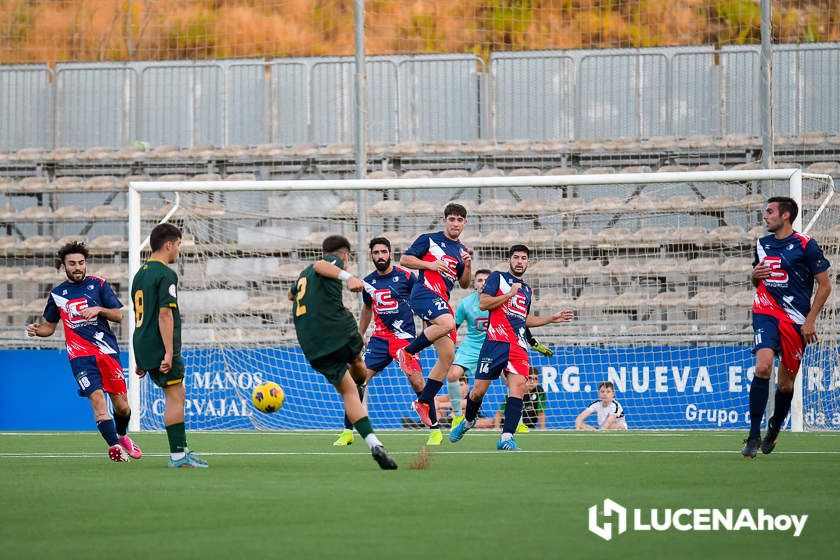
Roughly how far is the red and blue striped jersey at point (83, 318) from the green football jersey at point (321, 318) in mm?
2659

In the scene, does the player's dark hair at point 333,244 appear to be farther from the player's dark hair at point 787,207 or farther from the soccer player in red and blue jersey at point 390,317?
the soccer player in red and blue jersey at point 390,317

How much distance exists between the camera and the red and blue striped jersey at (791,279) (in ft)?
33.5

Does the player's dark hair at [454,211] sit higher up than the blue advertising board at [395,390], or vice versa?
the player's dark hair at [454,211]

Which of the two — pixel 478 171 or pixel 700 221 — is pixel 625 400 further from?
pixel 478 171

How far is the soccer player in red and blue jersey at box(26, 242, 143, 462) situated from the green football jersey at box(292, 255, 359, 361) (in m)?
2.56

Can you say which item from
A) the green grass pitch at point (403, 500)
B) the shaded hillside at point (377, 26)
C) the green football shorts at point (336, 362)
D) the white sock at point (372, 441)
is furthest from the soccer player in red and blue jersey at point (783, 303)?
the shaded hillside at point (377, 26)

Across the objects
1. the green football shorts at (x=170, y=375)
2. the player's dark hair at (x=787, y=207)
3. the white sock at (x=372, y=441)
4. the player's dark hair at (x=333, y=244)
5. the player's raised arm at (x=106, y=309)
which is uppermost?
the player's dark hair at (x=787, y=207)

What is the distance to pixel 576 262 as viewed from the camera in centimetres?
1919

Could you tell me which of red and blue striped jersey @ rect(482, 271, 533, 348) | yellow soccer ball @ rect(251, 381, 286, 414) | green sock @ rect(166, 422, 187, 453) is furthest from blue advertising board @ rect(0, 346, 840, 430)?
green sock @ rect(166, 422, 187, 453)

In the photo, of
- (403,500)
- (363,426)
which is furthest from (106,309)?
(403,500)

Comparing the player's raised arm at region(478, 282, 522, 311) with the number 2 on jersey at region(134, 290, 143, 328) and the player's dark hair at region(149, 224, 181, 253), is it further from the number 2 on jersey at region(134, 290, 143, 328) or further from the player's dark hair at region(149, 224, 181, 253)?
the number 2 on jersey at region(134, 290, 143, 328)

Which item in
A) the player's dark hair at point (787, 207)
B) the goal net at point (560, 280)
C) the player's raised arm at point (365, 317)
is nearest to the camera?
the player's dark hair at point (787, 207)

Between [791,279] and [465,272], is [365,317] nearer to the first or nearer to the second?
[465,272]

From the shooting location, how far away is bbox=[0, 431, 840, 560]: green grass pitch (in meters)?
5.15
